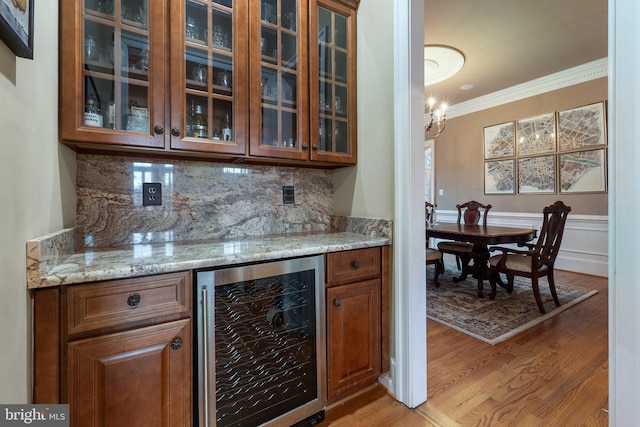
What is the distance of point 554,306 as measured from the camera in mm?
2768

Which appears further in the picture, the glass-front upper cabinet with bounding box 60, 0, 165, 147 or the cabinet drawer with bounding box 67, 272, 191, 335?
the glass-front upper cabinet with bounding box 60, 0, 165, 147

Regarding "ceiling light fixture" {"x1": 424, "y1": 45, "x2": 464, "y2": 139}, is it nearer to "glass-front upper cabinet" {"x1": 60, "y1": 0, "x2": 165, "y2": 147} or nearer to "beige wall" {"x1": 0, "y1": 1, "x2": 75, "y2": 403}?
"glass-front upper cabinet" {"x1": 60, "y1": 0, "x2": 165, "y2": 147}

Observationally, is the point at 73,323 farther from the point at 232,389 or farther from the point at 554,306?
the point at 554,306

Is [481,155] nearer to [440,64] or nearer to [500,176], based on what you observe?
[500,176]

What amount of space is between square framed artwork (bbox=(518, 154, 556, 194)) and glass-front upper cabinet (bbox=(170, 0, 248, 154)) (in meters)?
4.55

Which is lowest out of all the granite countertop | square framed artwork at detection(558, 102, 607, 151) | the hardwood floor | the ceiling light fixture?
the hardwood floor

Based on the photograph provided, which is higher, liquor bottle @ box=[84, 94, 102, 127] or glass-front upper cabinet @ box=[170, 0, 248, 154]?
glass-front upper cabinet @ box=[170, 0, 248, 154]

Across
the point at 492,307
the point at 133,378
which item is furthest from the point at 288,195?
the point at 492,307

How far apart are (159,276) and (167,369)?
345mm

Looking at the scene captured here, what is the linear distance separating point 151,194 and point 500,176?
500 centimetres

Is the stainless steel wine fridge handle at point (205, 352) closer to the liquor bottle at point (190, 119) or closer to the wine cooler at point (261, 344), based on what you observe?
the wine cooler at point (261, 344)

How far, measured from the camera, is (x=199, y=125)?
1.39 metres

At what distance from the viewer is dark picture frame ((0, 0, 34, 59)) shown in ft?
2.10

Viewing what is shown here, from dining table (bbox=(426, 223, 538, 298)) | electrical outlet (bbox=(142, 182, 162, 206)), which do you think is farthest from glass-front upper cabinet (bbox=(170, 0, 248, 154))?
dining table (bbox=(426, 223, 538, 298))
